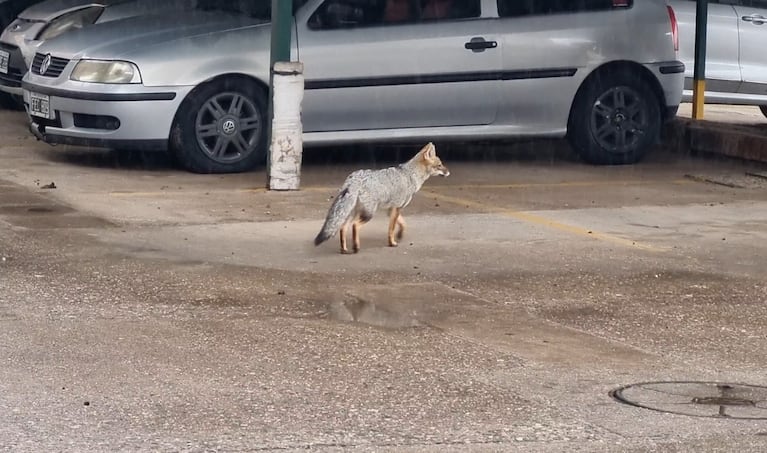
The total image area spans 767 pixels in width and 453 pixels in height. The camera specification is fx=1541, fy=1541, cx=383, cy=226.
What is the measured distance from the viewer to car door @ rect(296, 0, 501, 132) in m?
11.6

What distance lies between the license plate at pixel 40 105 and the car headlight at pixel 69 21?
2.94m

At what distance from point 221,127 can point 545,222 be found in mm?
2791

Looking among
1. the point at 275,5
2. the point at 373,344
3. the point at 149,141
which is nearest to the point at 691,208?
the point at 275,5

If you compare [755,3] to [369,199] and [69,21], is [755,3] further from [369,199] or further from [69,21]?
[369,199]

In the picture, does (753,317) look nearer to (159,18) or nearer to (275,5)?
(275,5)

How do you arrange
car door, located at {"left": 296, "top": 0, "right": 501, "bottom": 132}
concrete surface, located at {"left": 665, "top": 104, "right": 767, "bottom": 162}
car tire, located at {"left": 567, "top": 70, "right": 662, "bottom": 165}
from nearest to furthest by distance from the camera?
car door, located at {"left": 296, "top": 0, "right": 501, "bottom": 132}
car tire, located at {"left": 567, "top": 70, "right": 662, "bottom": 165}
concrete surface, located at {"left": 665, "top": 104, "right": 767, "bottom": 162}

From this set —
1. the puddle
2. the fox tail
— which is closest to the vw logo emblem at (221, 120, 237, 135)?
the fox tail

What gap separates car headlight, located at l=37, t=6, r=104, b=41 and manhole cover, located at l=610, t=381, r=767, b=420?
974 centimetres

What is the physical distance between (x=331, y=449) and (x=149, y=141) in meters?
6.44

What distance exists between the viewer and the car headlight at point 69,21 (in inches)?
586

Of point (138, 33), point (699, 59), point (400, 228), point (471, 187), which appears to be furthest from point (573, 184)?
point (138, 33)

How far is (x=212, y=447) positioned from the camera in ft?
17.0

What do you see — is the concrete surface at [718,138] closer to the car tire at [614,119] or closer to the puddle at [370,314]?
the car tire at [614,119]

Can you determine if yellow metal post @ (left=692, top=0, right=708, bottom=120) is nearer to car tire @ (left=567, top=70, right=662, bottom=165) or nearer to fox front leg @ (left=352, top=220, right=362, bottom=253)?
car tire @ (left=567, top=70, right=662, bottom=165)
